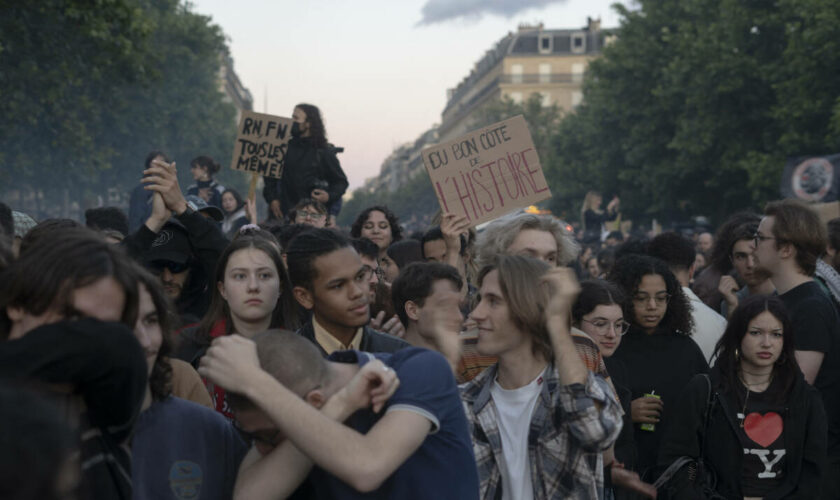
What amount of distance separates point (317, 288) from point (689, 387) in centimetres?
197

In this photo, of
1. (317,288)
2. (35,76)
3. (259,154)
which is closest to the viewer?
(317,288)

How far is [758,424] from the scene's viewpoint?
466 centimetres

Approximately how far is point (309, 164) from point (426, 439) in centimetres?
612

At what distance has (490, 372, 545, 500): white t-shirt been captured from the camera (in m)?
3.28

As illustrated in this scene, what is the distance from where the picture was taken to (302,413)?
7.02 feet

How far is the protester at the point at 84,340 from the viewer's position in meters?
1.73

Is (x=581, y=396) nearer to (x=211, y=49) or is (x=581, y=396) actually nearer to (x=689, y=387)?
(x=689, y=387)

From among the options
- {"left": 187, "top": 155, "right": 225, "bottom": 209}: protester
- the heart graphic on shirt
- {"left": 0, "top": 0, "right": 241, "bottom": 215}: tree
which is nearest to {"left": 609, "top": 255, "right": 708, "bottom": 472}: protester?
the heart graphic on shirt

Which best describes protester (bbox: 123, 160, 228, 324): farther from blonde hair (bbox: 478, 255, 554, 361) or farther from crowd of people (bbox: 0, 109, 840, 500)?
blonde hair (bbox: 478, 255, 554, 361)

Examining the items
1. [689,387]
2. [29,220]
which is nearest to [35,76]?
[29,220]

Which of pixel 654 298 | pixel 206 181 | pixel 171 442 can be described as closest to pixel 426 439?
pixel 171 442

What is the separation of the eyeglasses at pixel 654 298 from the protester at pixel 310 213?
2.78 meters

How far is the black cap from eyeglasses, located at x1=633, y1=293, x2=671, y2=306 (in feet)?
7.47

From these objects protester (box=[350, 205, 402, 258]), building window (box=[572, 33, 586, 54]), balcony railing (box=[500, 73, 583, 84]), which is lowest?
protester (box=[350, 205, 402, 258])
